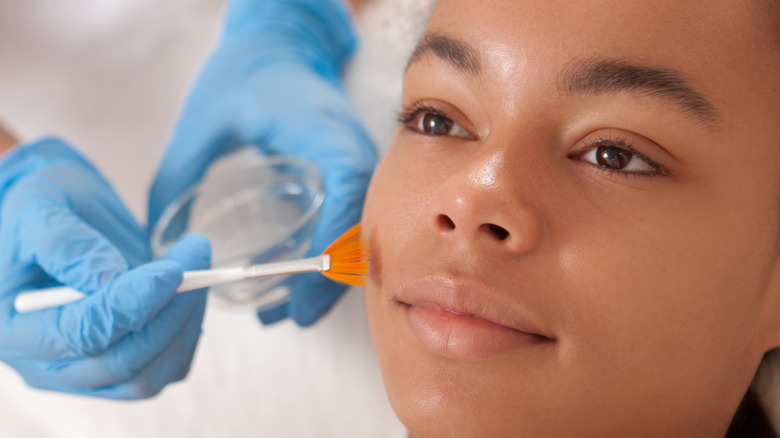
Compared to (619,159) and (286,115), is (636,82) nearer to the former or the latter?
(619,159)

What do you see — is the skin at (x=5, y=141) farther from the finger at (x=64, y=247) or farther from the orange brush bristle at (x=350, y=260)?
the orange brush bristle at (x=350, y=260)

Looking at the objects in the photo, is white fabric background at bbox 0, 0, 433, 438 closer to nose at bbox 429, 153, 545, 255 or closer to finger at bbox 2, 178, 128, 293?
finger at bbox 2, 178, 128, 293

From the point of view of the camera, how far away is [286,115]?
1438 mm

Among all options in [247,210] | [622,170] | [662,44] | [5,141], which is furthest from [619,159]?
[5,141]

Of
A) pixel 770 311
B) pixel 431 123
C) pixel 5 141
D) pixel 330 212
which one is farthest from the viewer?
pixel 5 141

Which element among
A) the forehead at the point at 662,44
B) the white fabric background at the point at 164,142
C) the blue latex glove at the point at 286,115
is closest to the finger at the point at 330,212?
the blue latex glove at the point at 286,115

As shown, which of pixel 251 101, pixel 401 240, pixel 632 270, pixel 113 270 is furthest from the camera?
pixel 251 101

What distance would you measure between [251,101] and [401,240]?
0.79 meters

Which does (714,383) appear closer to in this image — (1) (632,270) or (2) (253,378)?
(1) (632,270)

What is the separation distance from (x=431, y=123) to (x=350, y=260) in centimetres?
24

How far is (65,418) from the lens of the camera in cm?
127

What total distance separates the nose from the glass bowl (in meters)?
0.47

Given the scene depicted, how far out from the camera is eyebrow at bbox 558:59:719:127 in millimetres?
738

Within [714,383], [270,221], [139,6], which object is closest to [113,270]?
[270,221]
